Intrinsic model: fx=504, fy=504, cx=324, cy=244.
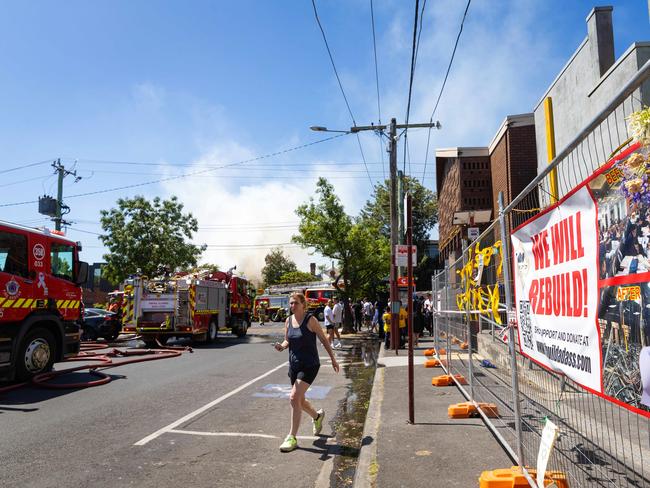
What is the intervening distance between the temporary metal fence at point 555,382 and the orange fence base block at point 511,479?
0.08 metres

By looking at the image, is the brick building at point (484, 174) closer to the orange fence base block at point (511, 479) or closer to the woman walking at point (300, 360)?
the woman walking at point (300, 360)

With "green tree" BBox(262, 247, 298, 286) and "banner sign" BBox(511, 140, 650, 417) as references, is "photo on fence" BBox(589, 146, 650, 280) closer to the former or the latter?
"banner sign" BBox(511, 140, 650, 417)

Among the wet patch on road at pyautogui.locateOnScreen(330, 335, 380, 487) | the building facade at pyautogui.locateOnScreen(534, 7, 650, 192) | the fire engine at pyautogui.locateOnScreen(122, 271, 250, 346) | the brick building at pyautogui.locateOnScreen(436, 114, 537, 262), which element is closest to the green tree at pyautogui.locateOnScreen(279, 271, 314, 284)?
the brick building at pyautogui.locateOnScreen(436, 114, 537, 262)

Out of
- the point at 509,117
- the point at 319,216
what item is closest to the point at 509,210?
the point at 509,117

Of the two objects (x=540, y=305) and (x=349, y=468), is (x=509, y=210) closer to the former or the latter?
(x=540, y=305)

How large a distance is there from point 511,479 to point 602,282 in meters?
1.97

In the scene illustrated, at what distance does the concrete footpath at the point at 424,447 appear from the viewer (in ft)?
14.2

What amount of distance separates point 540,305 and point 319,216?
21.2 metres

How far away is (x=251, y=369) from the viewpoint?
1174cm

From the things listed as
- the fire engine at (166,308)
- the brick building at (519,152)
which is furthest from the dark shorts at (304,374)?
the brick building at (519,152)

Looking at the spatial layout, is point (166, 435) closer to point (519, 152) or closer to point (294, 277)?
point (519, 152)

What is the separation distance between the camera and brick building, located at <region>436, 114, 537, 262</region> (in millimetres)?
17422

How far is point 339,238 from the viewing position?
958 inches

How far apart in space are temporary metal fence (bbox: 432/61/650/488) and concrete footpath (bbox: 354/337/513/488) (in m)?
0.25
